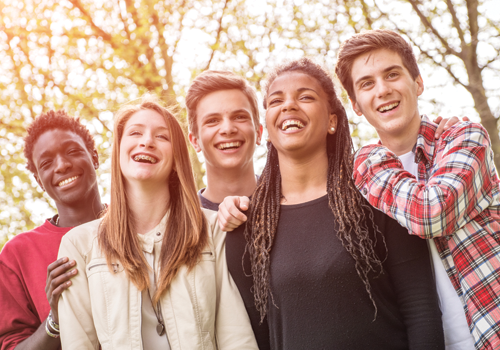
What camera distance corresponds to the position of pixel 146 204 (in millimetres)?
3178

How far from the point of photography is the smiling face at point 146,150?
121 inches

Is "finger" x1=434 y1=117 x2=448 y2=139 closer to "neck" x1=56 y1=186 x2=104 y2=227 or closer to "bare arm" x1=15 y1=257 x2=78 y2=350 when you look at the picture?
"bare arm" x1=15 y1=257 x2=78 y2=350

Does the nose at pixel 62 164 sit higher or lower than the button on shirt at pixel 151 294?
higher

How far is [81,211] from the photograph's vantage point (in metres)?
3.53

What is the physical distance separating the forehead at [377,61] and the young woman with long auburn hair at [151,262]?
1287 mm

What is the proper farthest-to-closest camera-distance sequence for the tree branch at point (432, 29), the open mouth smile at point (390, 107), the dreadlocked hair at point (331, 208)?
1. the tree branch at point (432, 29)
2. the open mouth smile at point (390, 107)
3. the dreadlocked hair at point (331, 208)

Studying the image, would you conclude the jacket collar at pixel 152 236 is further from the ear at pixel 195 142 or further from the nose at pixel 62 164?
the ear at pixel 195 142

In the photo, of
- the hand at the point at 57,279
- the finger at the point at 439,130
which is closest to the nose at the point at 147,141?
the hand at the point at 57,279

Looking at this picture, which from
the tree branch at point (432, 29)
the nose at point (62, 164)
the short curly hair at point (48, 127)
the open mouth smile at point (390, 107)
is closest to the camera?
the open mouth smile at point (390, 107)

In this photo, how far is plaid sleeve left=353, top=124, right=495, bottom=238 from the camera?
7.27 ft

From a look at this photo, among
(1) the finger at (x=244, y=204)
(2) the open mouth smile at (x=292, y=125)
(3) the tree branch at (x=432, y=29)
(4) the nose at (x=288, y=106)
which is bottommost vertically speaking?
(1) the finger at (x=244, y=204)

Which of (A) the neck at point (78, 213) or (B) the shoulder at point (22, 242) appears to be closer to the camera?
(B) the shoulder at point (22, 242)

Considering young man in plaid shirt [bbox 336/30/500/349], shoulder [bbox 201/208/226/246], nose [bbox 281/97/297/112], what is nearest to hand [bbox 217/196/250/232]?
shoulder [bbox 201/208/226/246]

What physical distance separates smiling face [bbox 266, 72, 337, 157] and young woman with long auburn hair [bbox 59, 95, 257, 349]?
28.9 inches
